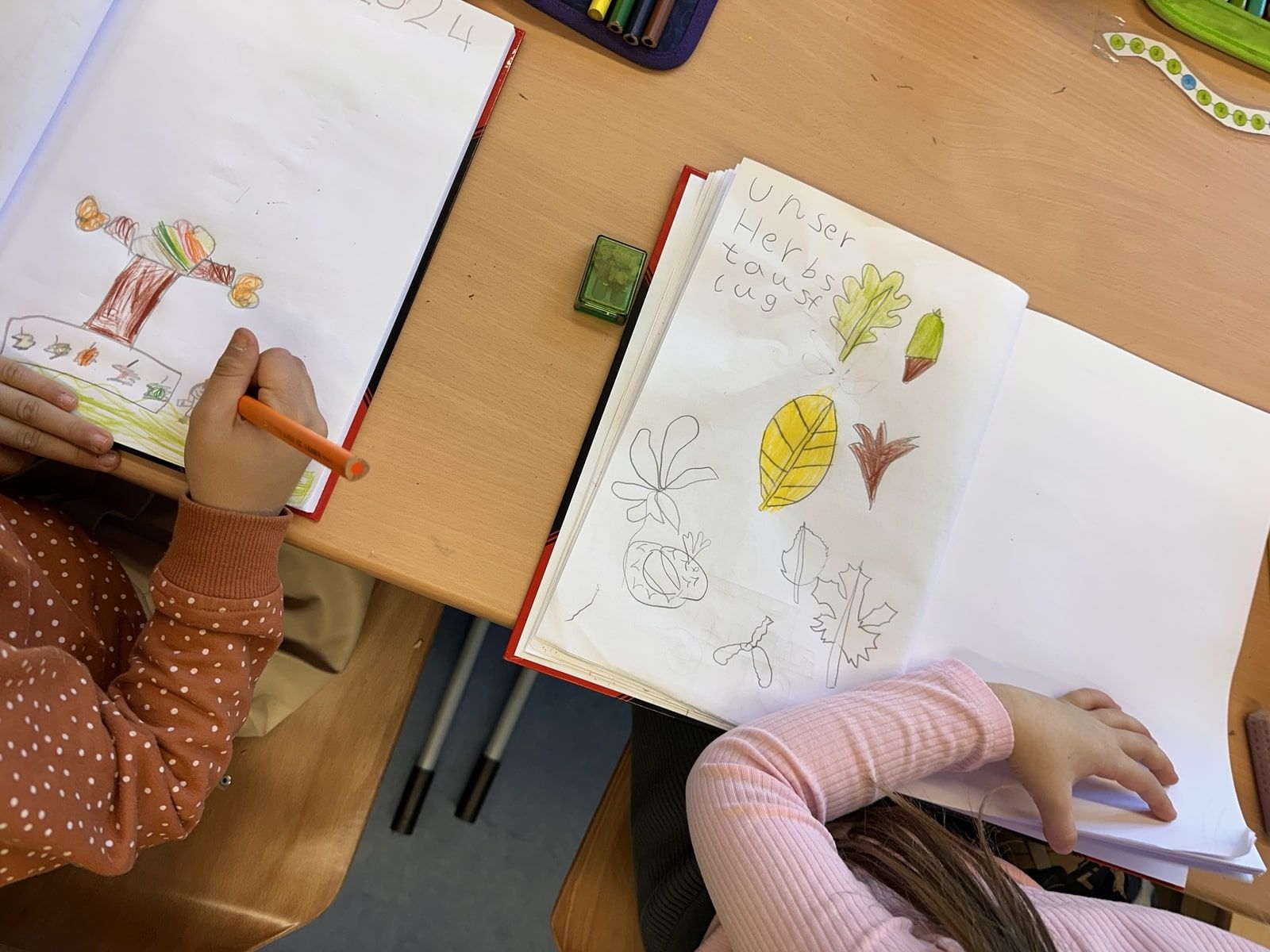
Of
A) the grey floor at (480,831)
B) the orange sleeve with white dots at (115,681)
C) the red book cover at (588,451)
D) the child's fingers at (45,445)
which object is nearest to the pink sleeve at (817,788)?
the red book cover at (588,451)

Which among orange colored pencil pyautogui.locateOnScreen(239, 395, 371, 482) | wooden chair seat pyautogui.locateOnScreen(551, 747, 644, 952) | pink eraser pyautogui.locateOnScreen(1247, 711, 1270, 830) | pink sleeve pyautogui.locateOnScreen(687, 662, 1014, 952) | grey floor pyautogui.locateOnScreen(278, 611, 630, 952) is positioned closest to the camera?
orange colored pencil pyautogui.locateOnScreen(239, 395, 371, 482)

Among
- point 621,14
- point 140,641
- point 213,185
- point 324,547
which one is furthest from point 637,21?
point 140,641

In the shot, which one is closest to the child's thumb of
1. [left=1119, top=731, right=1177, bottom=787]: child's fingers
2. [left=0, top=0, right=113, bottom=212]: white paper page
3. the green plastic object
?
[left=0, top=0, right=113, bottom=212]: white paper page

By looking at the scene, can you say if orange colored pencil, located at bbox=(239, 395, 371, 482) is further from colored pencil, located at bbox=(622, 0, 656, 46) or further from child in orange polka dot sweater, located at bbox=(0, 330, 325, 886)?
colored pencil, located at bbox=(622, 0, 656, 46)

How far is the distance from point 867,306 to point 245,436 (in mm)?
444

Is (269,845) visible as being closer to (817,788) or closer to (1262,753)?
(817,788)

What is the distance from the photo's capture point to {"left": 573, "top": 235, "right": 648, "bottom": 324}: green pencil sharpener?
1.85 feet

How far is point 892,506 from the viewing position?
0.60 m

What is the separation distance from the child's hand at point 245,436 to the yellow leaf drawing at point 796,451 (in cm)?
31

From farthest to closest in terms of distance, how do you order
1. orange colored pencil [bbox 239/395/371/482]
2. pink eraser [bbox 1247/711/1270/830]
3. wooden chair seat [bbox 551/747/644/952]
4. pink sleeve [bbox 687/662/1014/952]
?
wooden chair seat [bbox 551/747/644/952] < pink eraser [bbox 1247/711/1270/830] < pink sleeve [bbox 687/662/1014/952] < orange colored pencil [bbox 239/395/371/482]

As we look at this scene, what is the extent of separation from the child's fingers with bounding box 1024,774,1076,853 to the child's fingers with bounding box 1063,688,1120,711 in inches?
2.4

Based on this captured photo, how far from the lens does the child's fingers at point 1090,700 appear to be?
2.03 ft

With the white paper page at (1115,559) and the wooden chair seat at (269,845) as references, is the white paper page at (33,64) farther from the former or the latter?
the white paper page at (1115,559)

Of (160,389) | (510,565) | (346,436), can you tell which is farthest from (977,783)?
(160,389)
